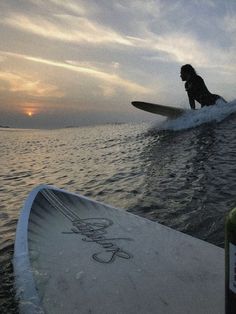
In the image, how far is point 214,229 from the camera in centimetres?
504

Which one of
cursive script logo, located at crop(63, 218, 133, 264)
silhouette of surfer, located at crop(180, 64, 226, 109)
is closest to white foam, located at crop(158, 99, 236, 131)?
silhouette of surfer, located at crop(180, 64, 226, 109)

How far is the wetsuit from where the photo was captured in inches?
648

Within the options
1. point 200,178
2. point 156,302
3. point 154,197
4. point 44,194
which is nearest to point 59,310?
point 156,302

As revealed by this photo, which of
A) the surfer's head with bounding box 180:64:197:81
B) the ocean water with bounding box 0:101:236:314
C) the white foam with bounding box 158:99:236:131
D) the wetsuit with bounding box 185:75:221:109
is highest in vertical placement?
the surfer's head with bounding box 180:64:197:81

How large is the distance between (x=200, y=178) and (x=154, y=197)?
59.6 inches

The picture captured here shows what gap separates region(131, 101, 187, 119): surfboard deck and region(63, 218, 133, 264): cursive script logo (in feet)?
44.5

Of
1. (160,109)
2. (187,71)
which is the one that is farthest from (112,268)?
(160,109)

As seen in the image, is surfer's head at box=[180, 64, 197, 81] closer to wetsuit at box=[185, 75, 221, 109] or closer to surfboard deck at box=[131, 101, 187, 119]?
wetsuit at box=[185, 75, 221, 109]

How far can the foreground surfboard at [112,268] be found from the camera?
2.51 metres

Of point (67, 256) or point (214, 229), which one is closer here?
point (67, 256)

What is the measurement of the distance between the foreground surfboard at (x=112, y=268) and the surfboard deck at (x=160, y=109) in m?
13.4

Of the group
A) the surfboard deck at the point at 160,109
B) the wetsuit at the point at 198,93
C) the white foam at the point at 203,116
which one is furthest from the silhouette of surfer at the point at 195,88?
the surfboard deck at the point at 160,109

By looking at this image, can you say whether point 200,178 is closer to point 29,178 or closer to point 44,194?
point 44,194

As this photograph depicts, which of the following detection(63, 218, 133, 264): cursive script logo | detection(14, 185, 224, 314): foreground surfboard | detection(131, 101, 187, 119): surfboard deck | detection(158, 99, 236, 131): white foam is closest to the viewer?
detection(14, 185, 224, 314): foreground surfboard
